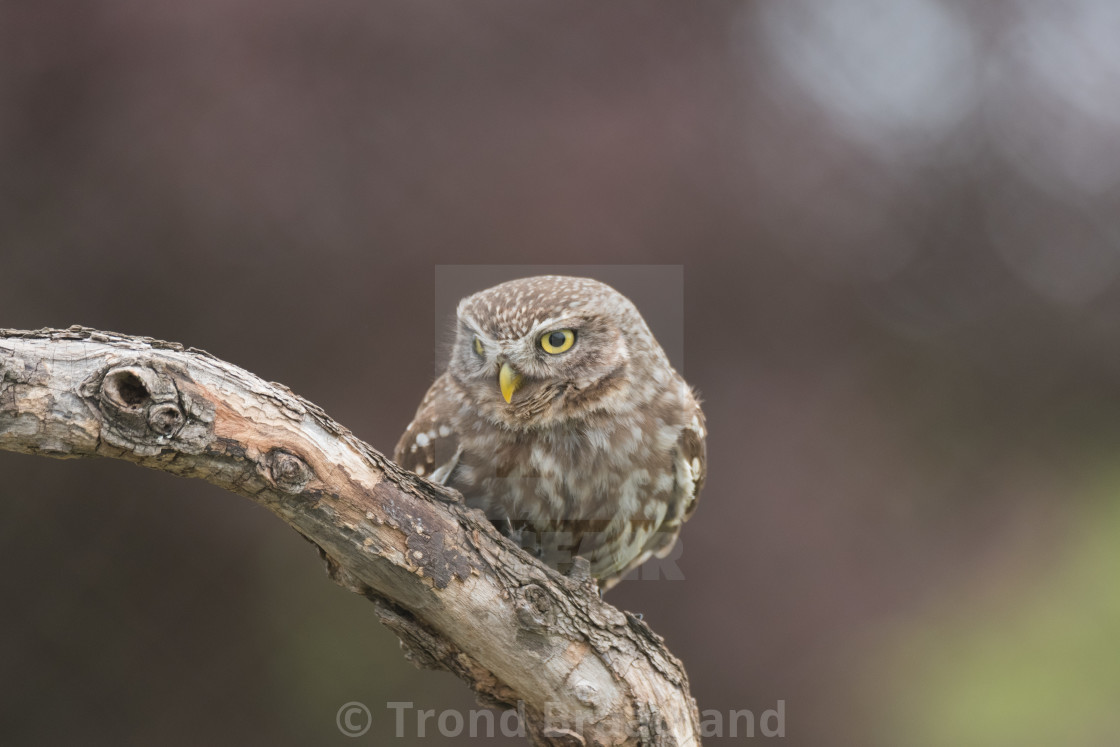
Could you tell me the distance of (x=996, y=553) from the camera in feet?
9.92

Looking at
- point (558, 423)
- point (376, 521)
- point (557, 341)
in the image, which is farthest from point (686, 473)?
point (376, 521)

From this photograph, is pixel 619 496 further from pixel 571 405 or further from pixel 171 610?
pixel 171 610

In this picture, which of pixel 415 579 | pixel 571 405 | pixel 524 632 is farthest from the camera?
pixel 571 405

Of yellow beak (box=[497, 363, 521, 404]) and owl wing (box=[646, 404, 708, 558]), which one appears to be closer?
yellow beak (box=[497, 363, 521, 404])

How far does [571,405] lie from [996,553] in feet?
6.39

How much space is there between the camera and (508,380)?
2035 millimetres

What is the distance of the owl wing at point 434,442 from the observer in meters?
2.18

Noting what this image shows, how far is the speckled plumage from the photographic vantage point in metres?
2.08

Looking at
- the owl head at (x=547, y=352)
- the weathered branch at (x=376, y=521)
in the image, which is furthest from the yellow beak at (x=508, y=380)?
the weathered branch at (x=376, y=521)

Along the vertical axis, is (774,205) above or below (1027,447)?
above

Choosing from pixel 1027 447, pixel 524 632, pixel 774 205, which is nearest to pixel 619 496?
pixel 524 632

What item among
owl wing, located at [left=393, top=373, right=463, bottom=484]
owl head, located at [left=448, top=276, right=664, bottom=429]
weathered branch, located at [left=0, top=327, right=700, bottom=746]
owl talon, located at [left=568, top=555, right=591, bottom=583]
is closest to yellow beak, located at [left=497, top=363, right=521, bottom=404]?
owl head, located at [left=448, top=276, right=664, bottom=429]

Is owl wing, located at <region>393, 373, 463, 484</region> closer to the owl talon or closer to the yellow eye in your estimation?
the yellow eye

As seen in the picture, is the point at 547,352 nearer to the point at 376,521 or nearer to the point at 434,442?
the point at 434,442
